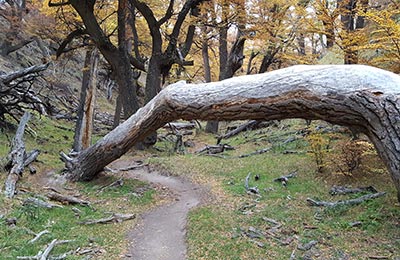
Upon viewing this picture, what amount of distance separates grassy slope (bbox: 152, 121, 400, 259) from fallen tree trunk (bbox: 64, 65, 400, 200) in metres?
1.54

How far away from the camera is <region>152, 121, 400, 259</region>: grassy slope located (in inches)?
192

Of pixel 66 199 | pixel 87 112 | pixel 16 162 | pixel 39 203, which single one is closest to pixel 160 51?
pixel 87 112

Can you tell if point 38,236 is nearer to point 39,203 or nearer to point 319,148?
point 39,203

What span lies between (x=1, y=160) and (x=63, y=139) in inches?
254

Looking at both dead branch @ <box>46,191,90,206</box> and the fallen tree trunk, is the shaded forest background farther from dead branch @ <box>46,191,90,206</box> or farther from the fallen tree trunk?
dead branch @ <box>46,191,90,206</box>

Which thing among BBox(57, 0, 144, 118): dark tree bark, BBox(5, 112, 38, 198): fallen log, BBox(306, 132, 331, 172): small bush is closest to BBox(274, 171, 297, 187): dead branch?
BBox(306, 132, 331, 172): small bush

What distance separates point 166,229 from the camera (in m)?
6.12

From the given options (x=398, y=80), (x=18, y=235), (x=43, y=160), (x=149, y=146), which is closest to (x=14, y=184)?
(x=18, y=235)

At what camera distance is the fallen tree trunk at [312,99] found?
3.91 meters

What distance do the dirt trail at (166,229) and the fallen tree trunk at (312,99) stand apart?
6.61 ft

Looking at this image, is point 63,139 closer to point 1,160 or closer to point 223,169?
point 1,160

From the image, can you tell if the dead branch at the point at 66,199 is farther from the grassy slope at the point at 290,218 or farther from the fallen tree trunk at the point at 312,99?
the fallen tree trunk at the point at 312,99

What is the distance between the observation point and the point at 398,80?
3.98 meters

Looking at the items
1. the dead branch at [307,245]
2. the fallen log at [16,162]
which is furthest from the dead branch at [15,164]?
the dead branch at [307,245]
